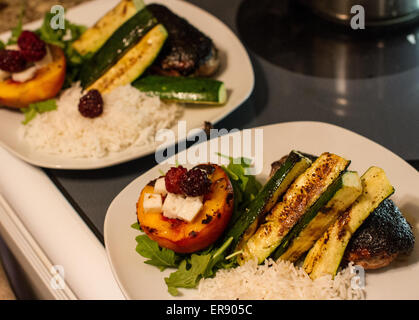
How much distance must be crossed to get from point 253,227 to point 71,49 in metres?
1.50

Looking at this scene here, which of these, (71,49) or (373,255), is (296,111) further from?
(71,49)

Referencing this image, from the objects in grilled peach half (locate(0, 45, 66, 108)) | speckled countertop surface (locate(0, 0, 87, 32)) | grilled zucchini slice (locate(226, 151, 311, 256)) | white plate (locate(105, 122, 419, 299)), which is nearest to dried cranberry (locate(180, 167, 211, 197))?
grilled zucchini slice (locate(226, 151, 311, 256))

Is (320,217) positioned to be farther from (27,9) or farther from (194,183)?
(27,9)

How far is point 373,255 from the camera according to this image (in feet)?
5.02

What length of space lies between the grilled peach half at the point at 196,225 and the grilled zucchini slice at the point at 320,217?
21cm

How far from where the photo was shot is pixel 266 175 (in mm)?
1959

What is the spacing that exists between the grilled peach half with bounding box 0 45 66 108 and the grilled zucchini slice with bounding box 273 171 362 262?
1.35 meters

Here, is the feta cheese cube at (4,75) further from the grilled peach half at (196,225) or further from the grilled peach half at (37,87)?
the grilled peach half at (196,225)

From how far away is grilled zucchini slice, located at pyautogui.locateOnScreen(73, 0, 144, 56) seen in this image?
2623 mm

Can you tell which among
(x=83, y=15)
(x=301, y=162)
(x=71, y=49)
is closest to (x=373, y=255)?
(x=301, y=162)

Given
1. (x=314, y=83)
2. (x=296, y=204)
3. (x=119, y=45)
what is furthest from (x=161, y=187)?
(x=314, y=83)

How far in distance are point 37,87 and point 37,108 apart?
3.8 inches

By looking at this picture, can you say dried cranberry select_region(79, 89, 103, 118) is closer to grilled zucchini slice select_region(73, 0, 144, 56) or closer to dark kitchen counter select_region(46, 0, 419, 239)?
dark kitchen counter select_region(46, 0, 419, 239)

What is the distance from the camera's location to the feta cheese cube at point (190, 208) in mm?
1594
